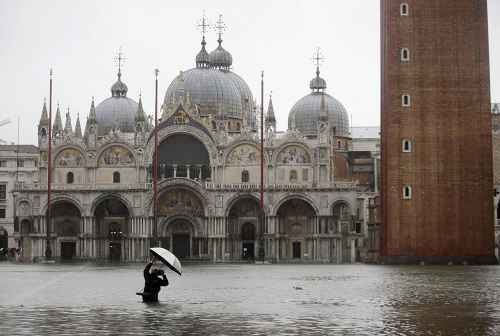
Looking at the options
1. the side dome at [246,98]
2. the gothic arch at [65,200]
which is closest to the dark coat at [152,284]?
the gothic arch at [65,200]

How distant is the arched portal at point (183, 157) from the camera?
94125mm

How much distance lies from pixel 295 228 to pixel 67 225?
2134 centimetres

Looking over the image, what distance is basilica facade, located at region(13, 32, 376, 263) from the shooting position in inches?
3568

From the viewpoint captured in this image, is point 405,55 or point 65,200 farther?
point 65,200

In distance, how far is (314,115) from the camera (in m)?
113

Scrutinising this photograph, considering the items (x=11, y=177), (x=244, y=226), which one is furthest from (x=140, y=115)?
(x=11, y=177)

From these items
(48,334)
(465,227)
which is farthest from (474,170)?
(48,334)

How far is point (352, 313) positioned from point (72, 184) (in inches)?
2874

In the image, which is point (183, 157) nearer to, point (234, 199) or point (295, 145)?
point (234, 199)

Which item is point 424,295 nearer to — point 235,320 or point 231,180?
point 235,320

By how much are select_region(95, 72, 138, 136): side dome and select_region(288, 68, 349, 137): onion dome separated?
59.5ft

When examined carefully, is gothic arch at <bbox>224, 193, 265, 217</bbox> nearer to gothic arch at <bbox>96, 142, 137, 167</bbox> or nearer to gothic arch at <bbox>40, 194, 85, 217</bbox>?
gothic arch at <bbox>96, 142, 137, 167</bbox>

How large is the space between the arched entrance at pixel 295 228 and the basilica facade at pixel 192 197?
9cm

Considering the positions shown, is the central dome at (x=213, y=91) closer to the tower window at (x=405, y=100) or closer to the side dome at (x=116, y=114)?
the side dome at (x=116, y=114)
